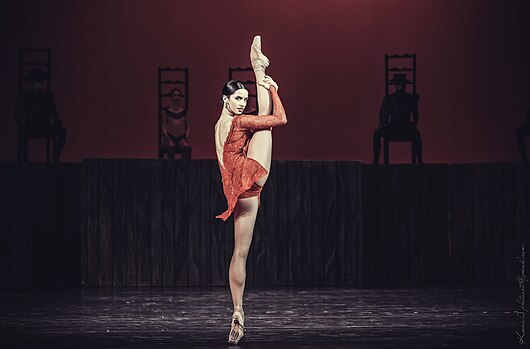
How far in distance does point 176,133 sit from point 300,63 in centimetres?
187

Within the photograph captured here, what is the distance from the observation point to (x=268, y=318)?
662cm

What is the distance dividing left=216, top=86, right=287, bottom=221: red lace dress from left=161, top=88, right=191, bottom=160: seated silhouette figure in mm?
4493

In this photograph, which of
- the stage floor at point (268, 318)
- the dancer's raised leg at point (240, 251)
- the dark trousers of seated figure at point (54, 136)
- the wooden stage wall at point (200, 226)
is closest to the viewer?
the dancer's raised leg at point (240, 251)

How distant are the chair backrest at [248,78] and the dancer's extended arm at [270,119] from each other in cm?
487

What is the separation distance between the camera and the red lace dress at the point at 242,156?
5.17 metres

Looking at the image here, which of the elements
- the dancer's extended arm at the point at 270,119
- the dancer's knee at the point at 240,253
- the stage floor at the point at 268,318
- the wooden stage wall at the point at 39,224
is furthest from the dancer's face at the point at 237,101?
the wooden stage wall at the point at 39,224

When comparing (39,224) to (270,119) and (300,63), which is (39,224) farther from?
(270,119)

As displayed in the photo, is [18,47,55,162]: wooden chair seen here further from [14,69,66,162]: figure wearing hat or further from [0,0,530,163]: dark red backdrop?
[0,0,530,163]: dark red backdrop

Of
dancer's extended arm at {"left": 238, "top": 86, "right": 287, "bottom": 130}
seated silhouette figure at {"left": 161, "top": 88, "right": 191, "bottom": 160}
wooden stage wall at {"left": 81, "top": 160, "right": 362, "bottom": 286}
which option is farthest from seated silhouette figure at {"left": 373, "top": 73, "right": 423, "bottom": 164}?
dancer's extended arm at {"left": 238, "top": 86, "right": 287, "bottom": 130}

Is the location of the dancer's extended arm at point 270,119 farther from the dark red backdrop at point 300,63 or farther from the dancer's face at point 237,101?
the dark red backdrop at point 300,63

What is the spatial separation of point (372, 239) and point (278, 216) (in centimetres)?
84

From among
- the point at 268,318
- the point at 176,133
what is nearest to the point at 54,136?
the point at 176,133

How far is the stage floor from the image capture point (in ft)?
18.0

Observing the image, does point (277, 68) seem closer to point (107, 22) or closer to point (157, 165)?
point (107, 22)
